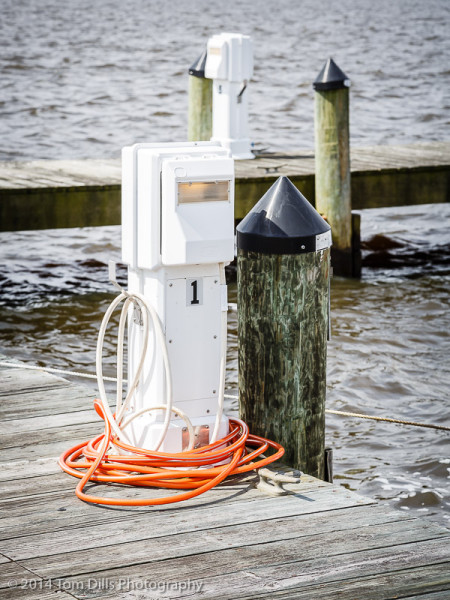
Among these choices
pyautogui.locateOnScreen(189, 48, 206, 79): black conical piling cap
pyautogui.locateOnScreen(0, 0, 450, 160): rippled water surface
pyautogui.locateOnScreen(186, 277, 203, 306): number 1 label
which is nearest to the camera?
pyautogui.locateOnScreen(186, 277, 203, 306): number 1 label

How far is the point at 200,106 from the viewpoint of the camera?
35.9ft

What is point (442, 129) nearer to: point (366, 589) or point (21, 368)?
point (21, 368)

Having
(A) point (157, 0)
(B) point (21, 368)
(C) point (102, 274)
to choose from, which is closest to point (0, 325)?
(C) point (102, 274)

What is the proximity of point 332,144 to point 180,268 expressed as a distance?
554 centimetres

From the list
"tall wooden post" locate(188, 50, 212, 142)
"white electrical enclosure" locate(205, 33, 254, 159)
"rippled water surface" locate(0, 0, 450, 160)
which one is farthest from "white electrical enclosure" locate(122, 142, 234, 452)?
"rippled water surface" locate(0, 0, 450, 160)

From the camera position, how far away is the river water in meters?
7.07

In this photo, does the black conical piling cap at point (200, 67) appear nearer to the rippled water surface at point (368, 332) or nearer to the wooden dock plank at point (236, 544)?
the rippled water surface at point (368, 332)

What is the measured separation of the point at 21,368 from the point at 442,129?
44.6ft

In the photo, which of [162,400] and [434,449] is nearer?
[162,400]

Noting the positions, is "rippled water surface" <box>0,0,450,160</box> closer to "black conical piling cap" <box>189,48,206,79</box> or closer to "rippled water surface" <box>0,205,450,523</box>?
"rippled water surface" <box>0,205,450,523</box>

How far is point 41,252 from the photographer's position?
38.8 feet

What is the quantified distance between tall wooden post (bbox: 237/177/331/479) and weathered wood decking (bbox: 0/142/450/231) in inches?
190

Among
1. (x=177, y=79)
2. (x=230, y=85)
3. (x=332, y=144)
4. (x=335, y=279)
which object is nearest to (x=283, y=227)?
(x=332, y=144)

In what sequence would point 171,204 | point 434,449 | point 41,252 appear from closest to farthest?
point 171,204
point 434,449
point 41,252
